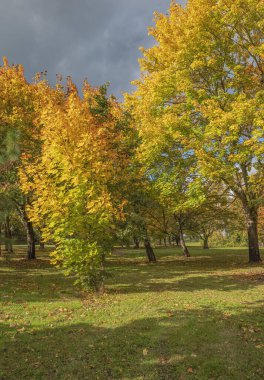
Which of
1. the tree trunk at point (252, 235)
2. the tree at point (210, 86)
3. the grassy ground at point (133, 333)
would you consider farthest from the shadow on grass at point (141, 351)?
the tree trunk at point (252, 235)

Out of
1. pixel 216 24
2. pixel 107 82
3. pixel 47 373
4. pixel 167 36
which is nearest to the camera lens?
pixel 47 373

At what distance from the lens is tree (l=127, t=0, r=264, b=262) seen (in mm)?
15289

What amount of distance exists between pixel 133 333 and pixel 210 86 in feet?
49.9

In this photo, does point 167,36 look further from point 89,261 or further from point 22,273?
point 22,273

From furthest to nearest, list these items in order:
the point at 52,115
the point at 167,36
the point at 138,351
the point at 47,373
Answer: the point at 167,36
the point at 52,115
the point at 138,351
the point at 47,373

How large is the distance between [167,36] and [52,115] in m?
9.76

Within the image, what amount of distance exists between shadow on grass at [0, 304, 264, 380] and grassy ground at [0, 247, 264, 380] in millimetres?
18

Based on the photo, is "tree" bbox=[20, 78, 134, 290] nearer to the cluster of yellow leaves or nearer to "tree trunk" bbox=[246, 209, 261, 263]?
the cluster of yellow leaves

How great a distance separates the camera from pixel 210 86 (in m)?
18.8

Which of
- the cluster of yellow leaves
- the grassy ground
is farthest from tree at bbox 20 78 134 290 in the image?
the cluster of yellow leaves

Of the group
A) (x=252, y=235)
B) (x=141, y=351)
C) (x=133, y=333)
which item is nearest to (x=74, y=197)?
(x=133, y=333)

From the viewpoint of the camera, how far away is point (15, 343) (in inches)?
272

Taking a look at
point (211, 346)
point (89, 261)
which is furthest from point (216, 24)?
point (211, 346)

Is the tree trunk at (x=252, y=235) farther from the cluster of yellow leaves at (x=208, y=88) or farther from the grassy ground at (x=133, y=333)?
the grassy ground at (x=133, y=333)
